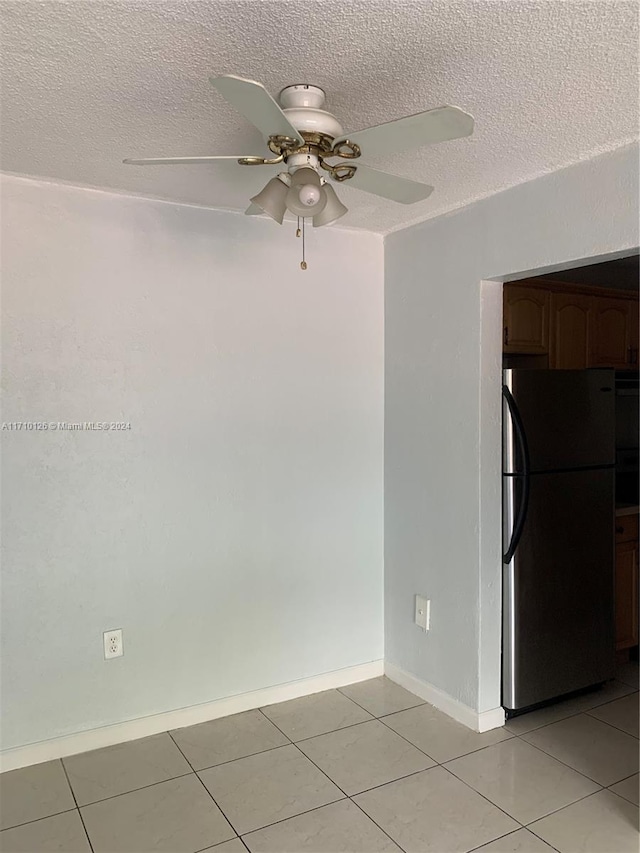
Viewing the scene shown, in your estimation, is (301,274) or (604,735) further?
(301,274)

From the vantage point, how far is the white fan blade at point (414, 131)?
137 centimetres

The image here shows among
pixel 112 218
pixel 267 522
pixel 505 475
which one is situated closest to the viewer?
pixel 112 218

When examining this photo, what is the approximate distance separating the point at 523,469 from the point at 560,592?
0.63m

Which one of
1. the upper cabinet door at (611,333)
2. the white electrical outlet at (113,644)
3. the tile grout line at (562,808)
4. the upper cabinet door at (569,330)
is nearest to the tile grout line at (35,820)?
the white electrical outlet at (113,644)

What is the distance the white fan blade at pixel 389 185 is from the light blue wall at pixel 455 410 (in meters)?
0.76

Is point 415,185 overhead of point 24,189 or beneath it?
beneath

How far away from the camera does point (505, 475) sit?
2.80 meters

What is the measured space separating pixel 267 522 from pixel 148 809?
1.21 meters

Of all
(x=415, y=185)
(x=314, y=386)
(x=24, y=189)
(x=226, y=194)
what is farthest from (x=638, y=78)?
(x=24, y=189)

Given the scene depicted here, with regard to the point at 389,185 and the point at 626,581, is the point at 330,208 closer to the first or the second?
the point at 389,185

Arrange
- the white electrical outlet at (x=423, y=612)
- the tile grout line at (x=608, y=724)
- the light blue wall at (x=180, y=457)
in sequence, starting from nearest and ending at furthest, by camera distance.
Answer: the light blue wall at (x=180, y=457)
the tile grout line at (x=608, y=724)
the white electrical outlet at (x=423, y=612)

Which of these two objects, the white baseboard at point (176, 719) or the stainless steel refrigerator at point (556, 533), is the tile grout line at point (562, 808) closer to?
the stainless steel refrigerator at point (556, 533)

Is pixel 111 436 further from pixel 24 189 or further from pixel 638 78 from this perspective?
pixel 638 78

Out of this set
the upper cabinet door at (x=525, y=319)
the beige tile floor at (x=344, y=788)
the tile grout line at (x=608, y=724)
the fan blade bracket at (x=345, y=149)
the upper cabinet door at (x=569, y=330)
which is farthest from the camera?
the upper cabinet door at (x=569, y=330)
